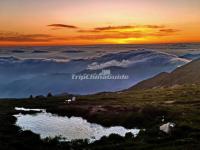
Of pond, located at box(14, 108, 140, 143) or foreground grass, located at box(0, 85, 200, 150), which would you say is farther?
pond, located at box(14, 108, 140, 143)

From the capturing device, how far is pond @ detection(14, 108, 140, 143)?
68994 millimetres

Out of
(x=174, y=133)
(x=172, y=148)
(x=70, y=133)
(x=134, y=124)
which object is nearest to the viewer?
(x=172, y=148)

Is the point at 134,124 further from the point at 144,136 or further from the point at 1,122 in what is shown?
the point at 1,122

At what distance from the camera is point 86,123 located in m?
85.1

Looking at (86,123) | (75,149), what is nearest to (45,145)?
(75,149)

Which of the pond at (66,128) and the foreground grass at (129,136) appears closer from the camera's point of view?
the foreground grass at (129,136)

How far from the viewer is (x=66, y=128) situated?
77.1 meters

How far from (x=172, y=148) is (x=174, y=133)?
12888mm

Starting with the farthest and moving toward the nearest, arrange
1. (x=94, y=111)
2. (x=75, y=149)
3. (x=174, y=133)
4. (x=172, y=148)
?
(x=94, y=111) → (x=174, y=133) → (x=75, y=149) → (x=172, y=148)

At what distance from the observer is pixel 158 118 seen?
276 ft

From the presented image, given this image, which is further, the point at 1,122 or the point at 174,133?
the point at 1,122

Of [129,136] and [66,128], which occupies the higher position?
[129,136]

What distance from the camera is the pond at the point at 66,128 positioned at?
68994 millimetres

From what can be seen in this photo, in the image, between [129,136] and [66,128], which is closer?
[129,136]
